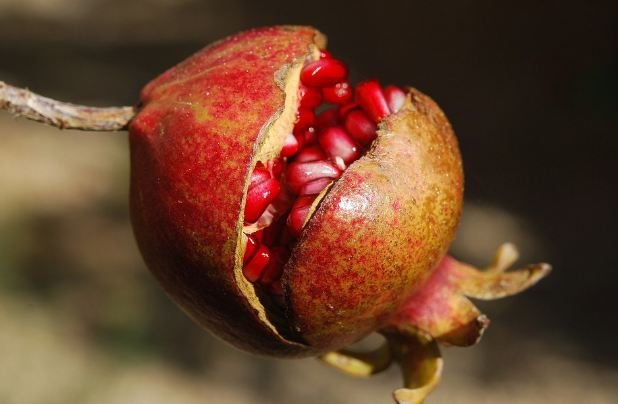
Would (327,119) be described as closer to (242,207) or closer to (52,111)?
(242,207)

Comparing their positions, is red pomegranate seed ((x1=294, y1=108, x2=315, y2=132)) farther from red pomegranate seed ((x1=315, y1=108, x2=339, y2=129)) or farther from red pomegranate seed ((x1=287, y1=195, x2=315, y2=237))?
red pomegranate seed ((x1=287, y1=195, x2=315, y2=237))

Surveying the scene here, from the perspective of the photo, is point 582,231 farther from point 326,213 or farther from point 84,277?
point 326,213

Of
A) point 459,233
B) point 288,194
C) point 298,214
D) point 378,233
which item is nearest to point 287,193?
point 288,194

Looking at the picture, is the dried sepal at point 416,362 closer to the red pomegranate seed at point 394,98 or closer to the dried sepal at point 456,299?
the dried sepal at point 456,299

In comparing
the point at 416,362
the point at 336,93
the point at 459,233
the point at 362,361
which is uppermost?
the point at 336,93

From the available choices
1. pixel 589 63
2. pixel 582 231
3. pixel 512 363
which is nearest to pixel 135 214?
pixel 512 363

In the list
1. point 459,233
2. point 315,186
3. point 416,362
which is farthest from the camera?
point 459,233

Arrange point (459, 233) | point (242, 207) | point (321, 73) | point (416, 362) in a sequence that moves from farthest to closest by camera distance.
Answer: point (459, 233), point (416, 362), point (321, 73), point (242, 207)
